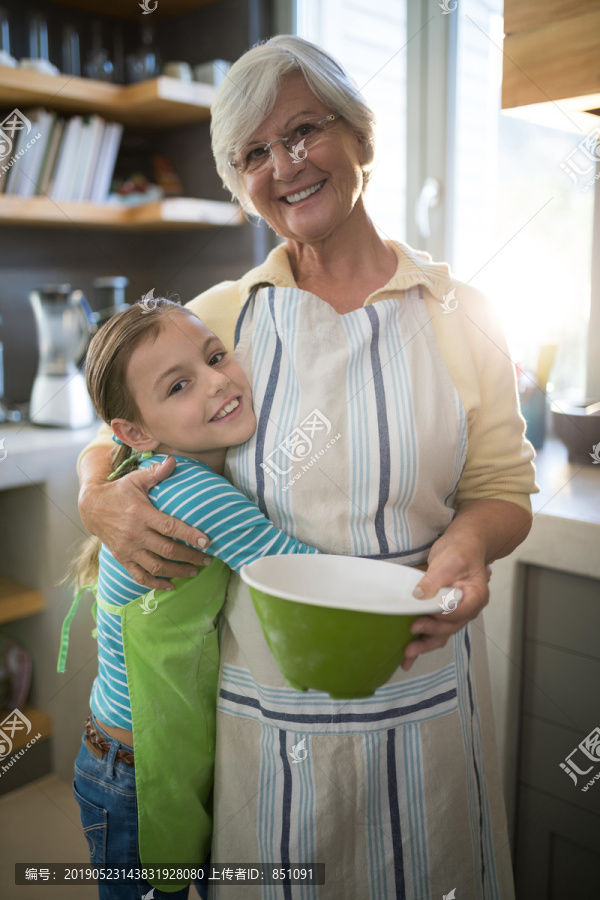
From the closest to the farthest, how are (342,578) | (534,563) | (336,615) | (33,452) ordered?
(336,615) → (342,578) → (534,563) → (33,452)

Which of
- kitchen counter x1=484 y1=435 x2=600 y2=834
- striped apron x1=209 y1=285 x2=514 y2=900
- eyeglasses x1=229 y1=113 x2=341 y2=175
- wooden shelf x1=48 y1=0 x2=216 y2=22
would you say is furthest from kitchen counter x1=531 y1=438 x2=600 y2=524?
wooden shelf x1=48 y1=0 x2=216 y2=22

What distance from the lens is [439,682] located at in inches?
27.0

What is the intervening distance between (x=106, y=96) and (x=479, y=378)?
108 centimetres

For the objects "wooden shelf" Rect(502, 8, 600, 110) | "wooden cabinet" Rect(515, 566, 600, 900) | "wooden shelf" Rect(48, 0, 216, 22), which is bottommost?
"wooden cabinet" Rect(515, 566, 600, 900)

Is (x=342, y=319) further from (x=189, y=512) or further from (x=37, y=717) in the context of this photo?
(x=37, y=717)

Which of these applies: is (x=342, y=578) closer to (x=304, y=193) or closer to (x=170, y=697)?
(x=170, y=697)

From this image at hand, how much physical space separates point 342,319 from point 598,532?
1.51 ft

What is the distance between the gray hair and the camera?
0.63 metres

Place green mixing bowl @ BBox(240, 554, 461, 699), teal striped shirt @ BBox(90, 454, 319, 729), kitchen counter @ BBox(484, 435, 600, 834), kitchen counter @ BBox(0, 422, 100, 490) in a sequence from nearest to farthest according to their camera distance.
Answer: green mixing bowl @ BBox(240, 554, 461, 699)
teal striped shirt @ BBox(90, 454, 319, 729)
kitchen counter @ BBox(484, 435, 600, 834)
kitchen counter @ BBox(0, 422, 100, 490)

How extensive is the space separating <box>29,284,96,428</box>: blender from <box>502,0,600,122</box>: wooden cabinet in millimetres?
950

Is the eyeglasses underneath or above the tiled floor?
above

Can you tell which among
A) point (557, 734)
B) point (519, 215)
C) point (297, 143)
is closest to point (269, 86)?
point (297, 143)

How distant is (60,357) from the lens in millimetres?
1405

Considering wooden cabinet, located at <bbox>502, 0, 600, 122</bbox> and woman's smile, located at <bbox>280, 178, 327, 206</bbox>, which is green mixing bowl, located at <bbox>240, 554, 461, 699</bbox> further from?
wooden cabinet, located at <bbox>502, 0, 600, 122</bbox>
